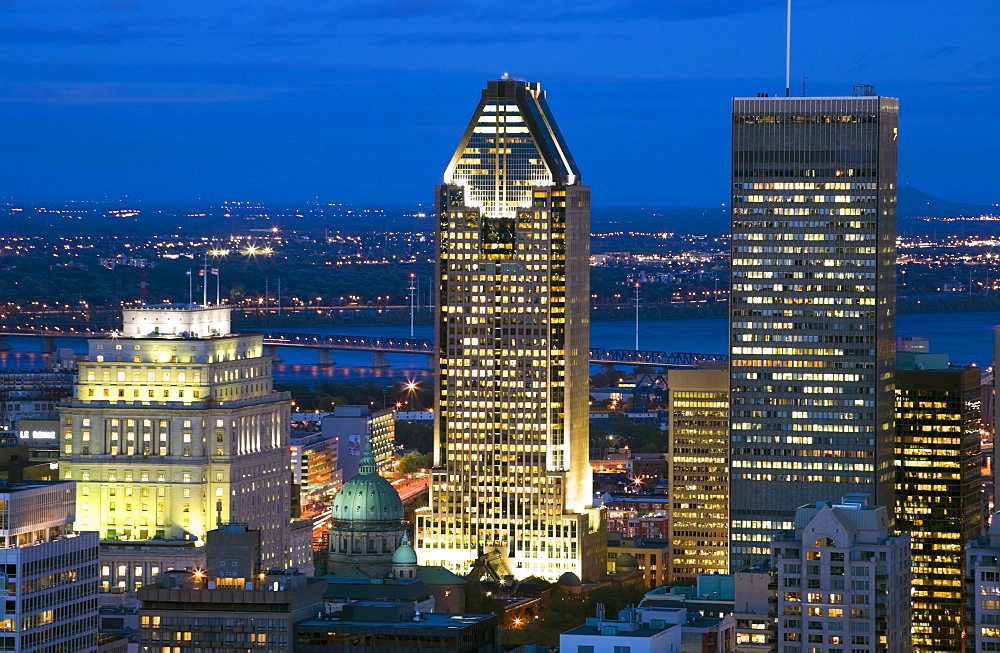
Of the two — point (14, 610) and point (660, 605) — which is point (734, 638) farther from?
point (14, 610)

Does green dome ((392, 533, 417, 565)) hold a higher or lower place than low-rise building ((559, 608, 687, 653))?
higher

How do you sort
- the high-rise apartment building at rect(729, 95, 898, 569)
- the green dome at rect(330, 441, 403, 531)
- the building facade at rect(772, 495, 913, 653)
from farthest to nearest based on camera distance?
the green dome at rect(330, 441, 403, 531) → the high-rise apartment building at rect(729, 95, 898, 569) → the building facade at rect(772, 495, 913, 653)

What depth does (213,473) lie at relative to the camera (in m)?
178

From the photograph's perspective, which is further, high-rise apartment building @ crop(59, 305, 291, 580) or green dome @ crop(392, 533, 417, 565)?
green dome @ crop(392, 533, 417, 565)

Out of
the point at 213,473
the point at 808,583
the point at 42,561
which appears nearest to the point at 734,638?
the point at 808,583

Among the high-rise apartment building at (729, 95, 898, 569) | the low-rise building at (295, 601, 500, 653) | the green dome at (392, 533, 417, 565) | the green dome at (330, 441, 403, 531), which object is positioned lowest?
the low-rise building at (295, 601, 500, 653)

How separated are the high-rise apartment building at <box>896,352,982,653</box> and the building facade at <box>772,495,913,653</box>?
4449cm

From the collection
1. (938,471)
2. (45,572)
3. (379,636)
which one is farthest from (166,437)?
(45,572)

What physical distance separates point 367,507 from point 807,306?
28127mm

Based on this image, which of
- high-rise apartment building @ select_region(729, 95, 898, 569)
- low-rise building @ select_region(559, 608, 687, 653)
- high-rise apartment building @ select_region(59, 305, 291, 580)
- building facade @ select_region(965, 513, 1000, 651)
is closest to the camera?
low-rise building @ select_region(559, 608, 687, 653)

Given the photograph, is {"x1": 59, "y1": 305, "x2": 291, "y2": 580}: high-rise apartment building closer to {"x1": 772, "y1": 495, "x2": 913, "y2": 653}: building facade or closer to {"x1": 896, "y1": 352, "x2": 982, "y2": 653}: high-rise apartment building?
{"x1": 896, "y1": 352, "x2": 982, "y2": 653}: high-rise apartment building

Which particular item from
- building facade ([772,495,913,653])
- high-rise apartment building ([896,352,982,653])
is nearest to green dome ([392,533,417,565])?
high-rise apartment building ([896,352,982,653])

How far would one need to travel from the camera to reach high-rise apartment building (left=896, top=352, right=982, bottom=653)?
184375mm

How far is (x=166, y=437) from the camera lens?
7018 inches
